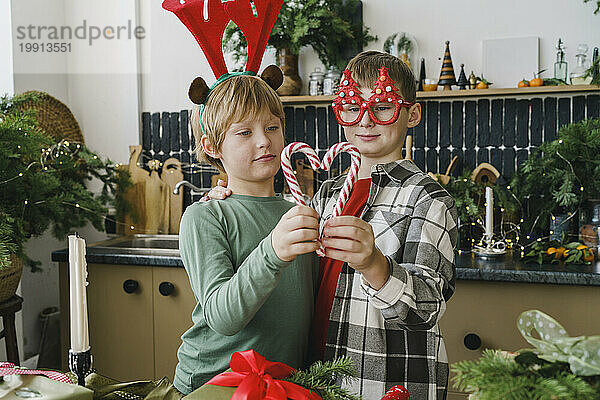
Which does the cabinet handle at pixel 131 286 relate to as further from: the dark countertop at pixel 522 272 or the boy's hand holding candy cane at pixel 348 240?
the boy's hand holding candy cane at pixel 348 240

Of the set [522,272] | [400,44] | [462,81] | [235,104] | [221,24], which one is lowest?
[522,272]

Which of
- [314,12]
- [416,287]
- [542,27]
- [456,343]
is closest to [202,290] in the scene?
[416,287]

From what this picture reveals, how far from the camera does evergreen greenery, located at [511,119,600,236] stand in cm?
223

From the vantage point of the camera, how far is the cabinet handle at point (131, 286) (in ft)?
7.85

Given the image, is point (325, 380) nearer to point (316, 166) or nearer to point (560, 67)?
point (316, 166)

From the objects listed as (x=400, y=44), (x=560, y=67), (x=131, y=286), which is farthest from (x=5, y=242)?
(x=560, y=67)

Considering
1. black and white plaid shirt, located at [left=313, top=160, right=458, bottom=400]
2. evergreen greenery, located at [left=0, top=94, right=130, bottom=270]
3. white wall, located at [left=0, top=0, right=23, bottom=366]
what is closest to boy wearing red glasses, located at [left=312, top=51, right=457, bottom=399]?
black and white plaid shirt, located at [left=313, top=160, right=458, bottom=400]

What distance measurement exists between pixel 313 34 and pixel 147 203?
1.12 m

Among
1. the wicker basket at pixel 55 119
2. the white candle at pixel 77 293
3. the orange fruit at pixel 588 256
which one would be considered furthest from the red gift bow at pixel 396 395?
the wicker basket at pixel 55 119

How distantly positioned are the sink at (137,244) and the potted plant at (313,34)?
88 centimetres

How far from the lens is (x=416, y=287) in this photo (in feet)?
3.23

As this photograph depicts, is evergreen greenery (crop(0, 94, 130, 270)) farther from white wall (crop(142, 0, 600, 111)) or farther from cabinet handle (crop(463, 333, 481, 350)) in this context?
cabinet handle (crop(463, 333, 481, 350))

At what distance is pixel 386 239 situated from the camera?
3.68 ft

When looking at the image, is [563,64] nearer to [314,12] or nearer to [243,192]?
[314,12]
